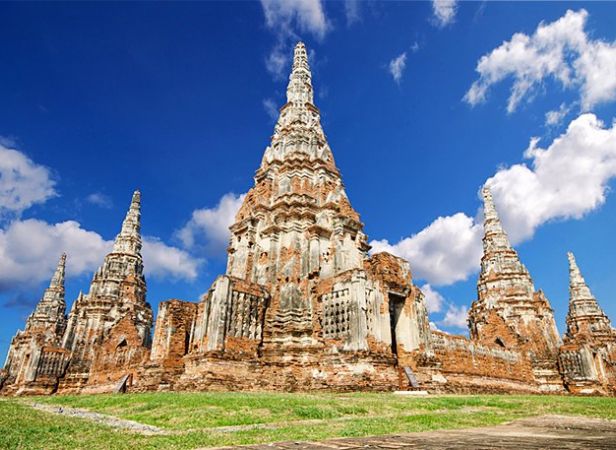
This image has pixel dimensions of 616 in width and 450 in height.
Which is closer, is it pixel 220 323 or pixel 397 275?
pixel 220 323

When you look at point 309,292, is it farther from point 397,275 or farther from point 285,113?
point 285,113

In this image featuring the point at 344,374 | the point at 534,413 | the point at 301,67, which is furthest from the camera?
the point at 301,67

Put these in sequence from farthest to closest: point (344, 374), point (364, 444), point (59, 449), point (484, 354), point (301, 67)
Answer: point (301, 67) → point (484, 354) → point (344, 374) → point (59, 449) → point (364, 444)

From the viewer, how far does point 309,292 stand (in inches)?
790

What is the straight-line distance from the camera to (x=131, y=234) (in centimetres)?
4256

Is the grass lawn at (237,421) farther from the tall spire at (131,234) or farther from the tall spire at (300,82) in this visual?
the tall spire at (131,234)

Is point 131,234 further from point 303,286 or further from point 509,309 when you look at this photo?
point 509,309

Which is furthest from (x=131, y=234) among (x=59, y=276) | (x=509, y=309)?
(x=509, y=309)

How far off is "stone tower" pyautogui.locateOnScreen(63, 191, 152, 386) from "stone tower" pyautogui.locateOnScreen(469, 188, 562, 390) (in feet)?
84.8

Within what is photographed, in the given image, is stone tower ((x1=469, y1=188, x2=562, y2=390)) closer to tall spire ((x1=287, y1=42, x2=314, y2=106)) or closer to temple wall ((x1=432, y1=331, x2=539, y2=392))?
temple wall ((x1=432, y1=331, x2=539, y2=392))

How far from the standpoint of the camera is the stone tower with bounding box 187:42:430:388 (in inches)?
680

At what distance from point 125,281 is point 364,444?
3866 centimetres

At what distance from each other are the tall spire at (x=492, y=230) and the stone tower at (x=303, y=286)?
23699 mm

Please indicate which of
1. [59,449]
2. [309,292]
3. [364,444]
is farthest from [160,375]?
[364,444]
